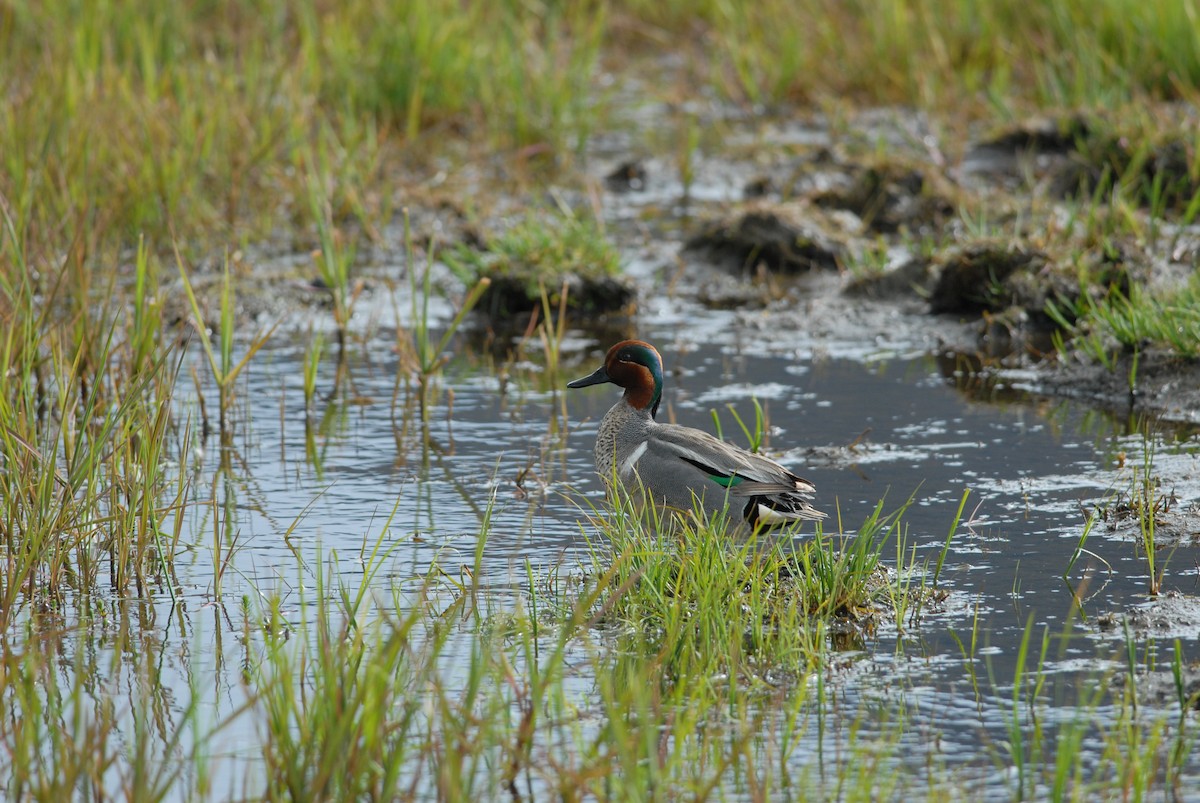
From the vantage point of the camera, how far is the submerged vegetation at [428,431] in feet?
11.4

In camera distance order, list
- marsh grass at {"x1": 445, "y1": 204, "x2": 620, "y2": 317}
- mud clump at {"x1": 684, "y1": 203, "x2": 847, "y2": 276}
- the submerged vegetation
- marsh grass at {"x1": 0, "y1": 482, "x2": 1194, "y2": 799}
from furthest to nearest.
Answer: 1. mud clump at {"x1": 684, "y1": 203, "x2": 847, "y2": 276}
2. marsh grass at {"x1": 445, "y1": 204, "x2": 620, "y2": 317}
3. the submerged vegetation
4. marsh grass at {"x1": 0, "y1": 482, "x2": 1194, "y2": 799}

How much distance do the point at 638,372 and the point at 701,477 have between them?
0.58m

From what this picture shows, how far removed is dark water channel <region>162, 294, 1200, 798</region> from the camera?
13.8 feet

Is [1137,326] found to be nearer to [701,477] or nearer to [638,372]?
[638,372]

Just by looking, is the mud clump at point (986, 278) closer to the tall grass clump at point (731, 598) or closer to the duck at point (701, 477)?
the duck at point (701, 477)

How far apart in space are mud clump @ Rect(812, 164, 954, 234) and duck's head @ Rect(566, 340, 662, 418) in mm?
4070

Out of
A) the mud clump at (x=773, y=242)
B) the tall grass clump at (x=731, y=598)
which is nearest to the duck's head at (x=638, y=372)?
the tall grass clump at (x=731, y=598)

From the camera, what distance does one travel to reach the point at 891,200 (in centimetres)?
938

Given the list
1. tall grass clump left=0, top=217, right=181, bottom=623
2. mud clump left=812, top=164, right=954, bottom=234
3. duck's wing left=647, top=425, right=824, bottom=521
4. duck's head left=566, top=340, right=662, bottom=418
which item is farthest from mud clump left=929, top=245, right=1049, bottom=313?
tall grass clump left=0, top=217, right=181, bottom=623

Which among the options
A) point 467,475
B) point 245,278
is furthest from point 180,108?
point 467,475

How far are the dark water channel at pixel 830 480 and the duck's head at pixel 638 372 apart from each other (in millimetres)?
410

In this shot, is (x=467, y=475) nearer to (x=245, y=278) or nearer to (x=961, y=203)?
(x=245, y=278)

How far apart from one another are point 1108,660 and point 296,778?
2.10 meters

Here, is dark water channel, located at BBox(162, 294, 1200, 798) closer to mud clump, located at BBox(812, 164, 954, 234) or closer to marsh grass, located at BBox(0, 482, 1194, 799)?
marsh grass, located at BBox(0, 482, 1194, 799)
